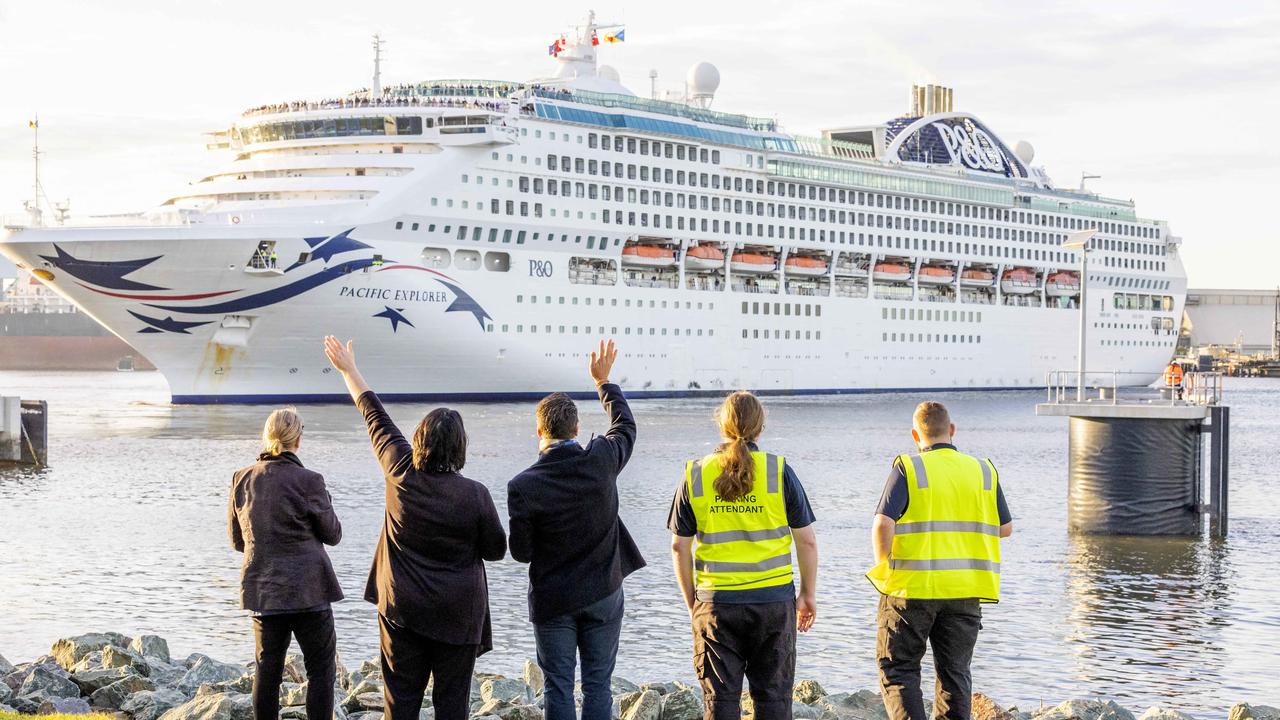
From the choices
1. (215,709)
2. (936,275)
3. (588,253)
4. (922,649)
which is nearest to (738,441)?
(922,649)

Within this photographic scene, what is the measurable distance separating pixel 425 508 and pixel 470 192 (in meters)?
42.9

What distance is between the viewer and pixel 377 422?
22.4 feet

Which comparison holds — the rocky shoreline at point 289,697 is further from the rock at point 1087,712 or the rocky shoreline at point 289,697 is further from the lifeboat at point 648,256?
the lifeboat at point 648,256

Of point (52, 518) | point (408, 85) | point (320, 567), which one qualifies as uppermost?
point (408, 85)

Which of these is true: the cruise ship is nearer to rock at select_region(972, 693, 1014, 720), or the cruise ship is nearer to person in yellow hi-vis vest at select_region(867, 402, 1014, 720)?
rock at select_region(972, 693, 1014, 720)

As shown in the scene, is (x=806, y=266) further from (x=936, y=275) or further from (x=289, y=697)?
(x=289, y=697)

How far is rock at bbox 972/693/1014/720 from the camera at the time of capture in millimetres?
9141

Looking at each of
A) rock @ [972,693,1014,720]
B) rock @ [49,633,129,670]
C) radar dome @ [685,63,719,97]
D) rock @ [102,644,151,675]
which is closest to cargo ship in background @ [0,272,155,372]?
radar dome @ [685,63,719,97]

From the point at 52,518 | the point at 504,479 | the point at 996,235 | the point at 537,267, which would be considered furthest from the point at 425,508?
the point at 996,235

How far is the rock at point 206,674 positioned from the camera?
962 centimetres

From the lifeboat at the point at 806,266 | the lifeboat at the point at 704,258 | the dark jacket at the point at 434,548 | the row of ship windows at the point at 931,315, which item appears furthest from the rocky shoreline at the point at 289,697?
the row of ship windows at the point at 931,315

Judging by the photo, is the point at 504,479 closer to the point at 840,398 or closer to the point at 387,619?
the point at 387,619

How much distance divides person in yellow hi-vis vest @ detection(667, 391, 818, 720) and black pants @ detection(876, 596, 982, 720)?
0.66 metres

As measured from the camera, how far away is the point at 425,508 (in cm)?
649
